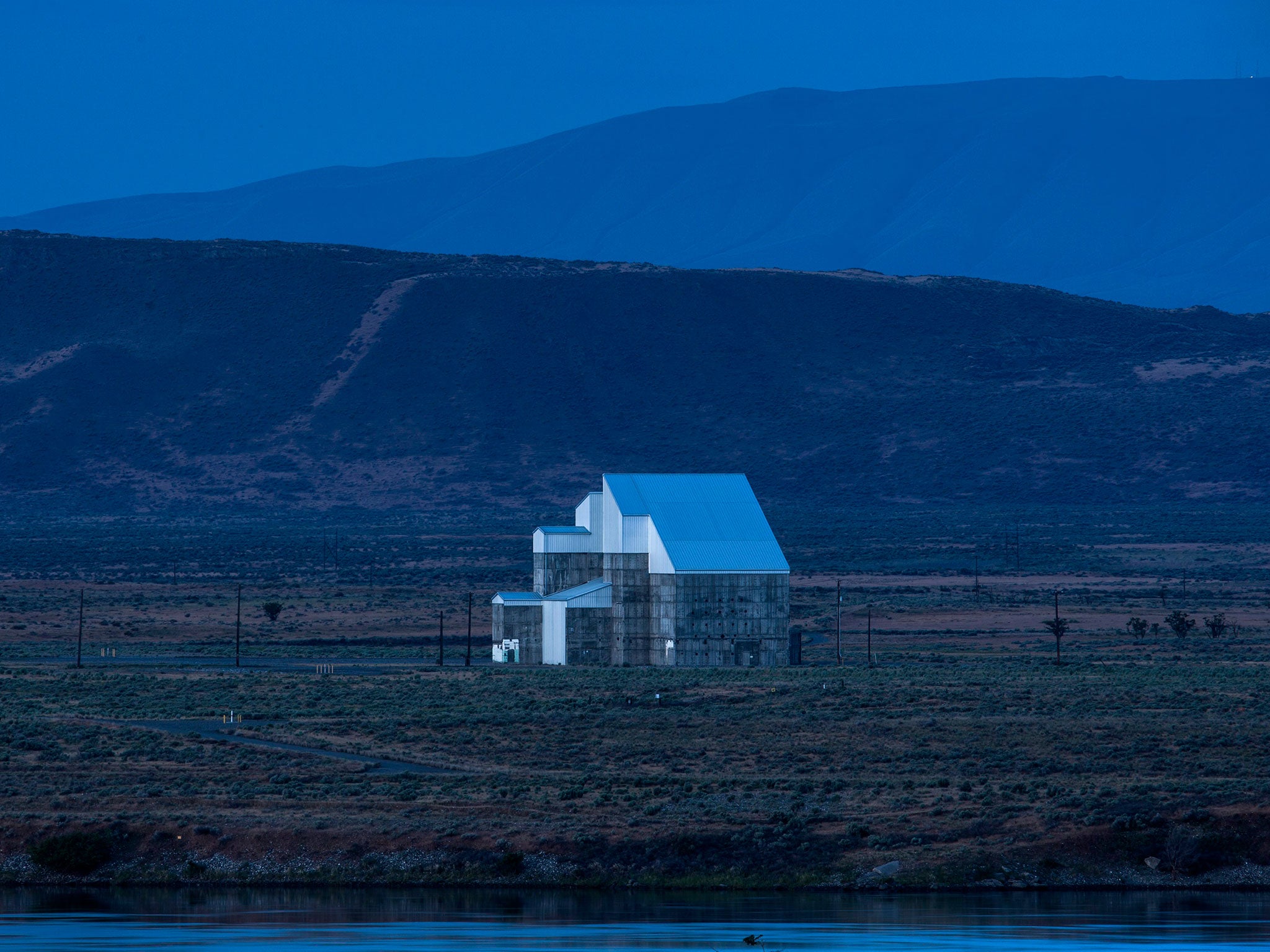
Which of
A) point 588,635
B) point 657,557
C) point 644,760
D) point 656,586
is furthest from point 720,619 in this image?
point 644,760

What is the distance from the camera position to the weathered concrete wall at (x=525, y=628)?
64062 millimetres

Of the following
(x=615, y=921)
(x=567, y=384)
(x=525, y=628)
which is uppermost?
(x=567, y=384)

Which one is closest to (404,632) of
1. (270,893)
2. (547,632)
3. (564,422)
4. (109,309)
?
(547,632)

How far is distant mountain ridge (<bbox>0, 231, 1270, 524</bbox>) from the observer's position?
150 meters

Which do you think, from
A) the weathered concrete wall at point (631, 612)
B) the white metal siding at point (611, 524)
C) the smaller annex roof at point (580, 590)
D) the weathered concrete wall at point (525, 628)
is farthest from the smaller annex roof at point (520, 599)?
the weathered concrete wall at point (631, 612)

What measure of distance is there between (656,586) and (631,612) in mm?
1197

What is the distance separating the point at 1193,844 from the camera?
100ft

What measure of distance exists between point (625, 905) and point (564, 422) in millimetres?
132174

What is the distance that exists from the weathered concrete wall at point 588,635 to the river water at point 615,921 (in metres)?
32.5

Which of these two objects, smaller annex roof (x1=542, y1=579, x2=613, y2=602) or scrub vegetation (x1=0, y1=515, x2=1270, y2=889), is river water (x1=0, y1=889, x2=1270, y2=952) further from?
smaller annex roof (x1=542, y1=579, x2=613, y2=602)

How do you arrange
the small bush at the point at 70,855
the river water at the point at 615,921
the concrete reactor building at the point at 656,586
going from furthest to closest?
the concrete reactor building at the point at 656,586 → the small bush at the point at 70,855 → the river water at the point at 615,921

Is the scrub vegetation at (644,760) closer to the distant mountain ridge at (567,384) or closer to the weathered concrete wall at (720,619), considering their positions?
the weathered concrete wall at (720,619)

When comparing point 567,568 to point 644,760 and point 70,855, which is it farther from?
point 70,855

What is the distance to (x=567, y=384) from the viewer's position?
167m
